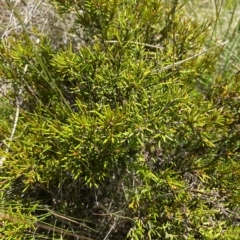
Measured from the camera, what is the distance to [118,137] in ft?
4.49

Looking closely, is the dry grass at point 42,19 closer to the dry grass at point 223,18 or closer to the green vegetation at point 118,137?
the green vegetation at point 118,137

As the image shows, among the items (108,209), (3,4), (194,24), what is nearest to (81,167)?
(108,209)

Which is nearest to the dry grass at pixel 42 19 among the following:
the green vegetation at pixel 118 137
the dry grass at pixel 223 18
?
the green vegetation at pixel 118 137

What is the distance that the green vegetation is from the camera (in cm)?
141

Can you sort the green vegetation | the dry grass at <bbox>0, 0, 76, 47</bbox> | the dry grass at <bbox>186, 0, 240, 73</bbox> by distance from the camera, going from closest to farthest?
1. the green vegetation
2. the dry grass at <bbox>0, 0, 76, 47</bbox>
3. the dry grass at <bbox>186, 0, 240, 73</bbox>

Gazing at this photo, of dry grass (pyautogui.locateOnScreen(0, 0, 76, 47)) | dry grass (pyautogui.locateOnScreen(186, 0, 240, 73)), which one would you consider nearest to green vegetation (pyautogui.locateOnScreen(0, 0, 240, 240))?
dry grass (pyautogui.locateOnScreen(0, 0, 76, 47))

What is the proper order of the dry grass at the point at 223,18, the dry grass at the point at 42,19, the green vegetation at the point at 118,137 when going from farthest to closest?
the dry grass at the point at 223,18 → the dry grass at the point at 42,19 → the green vegetation at the point at 118,137

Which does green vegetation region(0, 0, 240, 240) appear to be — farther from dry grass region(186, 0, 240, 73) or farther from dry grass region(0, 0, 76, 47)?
dry grass region(186, 0, 240, 73)

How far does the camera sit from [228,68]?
2285 millimetres

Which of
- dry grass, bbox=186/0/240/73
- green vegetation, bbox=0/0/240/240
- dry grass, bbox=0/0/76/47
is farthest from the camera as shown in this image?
dry grass, bbox=186/0/240/73

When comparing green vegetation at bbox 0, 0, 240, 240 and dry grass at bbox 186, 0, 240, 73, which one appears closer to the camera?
green vegetation at bbox 0, 0, 240, 240

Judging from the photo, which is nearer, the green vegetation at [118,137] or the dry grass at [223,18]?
the green vegetation at [118,137]

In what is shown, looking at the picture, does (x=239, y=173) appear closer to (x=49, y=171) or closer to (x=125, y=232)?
(x=125, y=232)

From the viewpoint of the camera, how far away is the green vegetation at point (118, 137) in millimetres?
1407
